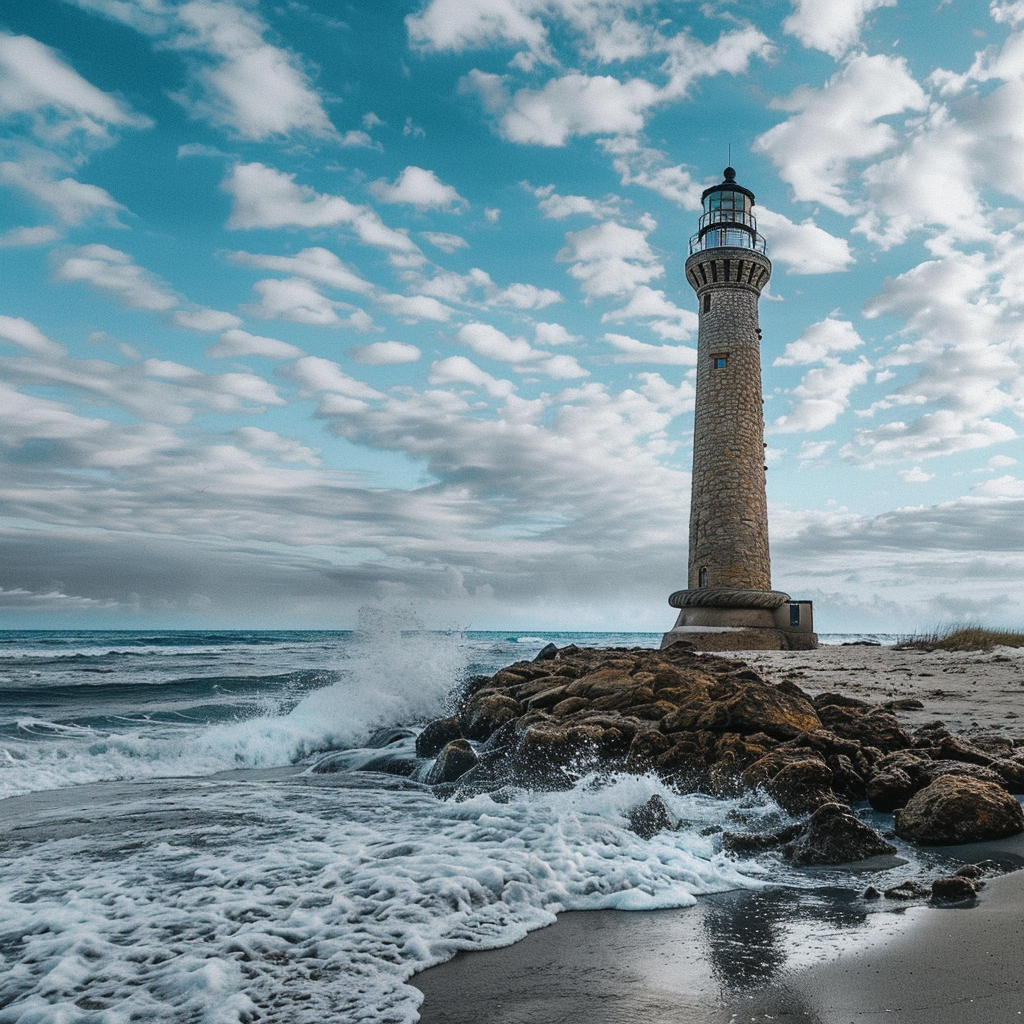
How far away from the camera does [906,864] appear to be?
12.0ft

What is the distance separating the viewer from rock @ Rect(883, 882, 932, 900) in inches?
125

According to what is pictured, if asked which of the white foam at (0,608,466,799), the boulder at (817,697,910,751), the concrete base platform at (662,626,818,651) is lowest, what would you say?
the white foam at (0,608,466,799)

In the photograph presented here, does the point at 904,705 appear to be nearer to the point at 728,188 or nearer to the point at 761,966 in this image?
the point at 761,966

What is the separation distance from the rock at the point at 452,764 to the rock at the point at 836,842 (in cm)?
301

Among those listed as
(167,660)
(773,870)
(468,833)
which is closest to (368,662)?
(468,833)

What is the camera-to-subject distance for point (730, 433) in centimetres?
1792

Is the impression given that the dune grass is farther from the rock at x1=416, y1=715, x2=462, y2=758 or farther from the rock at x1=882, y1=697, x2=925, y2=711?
the rock at x1=416, y1=715, x2=462, y2=758

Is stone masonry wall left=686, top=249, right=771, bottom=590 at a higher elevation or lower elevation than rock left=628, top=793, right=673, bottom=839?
higher

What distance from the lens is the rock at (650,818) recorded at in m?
4.39

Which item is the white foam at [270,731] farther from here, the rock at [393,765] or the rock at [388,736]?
the rock at [393,765]

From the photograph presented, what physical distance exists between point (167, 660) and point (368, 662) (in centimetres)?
1621

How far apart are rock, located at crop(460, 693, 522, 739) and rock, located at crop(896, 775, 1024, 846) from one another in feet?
13.6

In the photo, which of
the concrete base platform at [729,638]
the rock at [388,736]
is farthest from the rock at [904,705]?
the concrete base platform at [729,638]

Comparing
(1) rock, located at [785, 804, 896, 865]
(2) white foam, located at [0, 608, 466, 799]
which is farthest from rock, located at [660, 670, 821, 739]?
(2) white foam, located at [0, 608, 466, 799]
